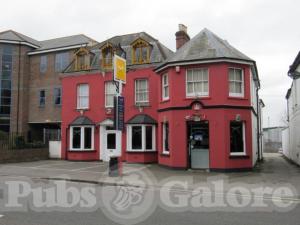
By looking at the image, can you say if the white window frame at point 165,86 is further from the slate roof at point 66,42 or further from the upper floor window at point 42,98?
the upper floor window at point 42,98

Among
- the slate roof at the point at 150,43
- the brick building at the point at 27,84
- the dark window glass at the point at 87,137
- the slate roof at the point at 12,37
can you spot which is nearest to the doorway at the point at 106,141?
the dark window glass at the point at 87,137

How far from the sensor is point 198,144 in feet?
65.1

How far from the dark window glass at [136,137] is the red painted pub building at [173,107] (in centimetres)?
7

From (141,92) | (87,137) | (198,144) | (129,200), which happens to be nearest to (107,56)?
(141,92)

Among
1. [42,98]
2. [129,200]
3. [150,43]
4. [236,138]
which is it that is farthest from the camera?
[42,98]

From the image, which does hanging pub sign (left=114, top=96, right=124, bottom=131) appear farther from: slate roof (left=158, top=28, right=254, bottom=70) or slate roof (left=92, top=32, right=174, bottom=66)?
slate roof (left=92, top=32, right=174, bottom=66)

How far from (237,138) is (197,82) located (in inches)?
149

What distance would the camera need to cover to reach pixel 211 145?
1928cm

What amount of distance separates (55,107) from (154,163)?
614 inches

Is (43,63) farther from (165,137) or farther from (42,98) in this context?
(165,137)

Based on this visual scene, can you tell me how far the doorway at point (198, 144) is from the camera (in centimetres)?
1956

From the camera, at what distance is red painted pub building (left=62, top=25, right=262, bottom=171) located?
19.5m

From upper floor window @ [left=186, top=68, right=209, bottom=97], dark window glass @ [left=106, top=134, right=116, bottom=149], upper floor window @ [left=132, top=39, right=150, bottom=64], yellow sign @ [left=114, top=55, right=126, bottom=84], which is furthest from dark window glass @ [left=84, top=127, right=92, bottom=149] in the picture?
upper floor window @ [left=186, top=68, right=209, bottom=97]

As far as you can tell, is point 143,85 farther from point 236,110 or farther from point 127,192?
point 127,192
